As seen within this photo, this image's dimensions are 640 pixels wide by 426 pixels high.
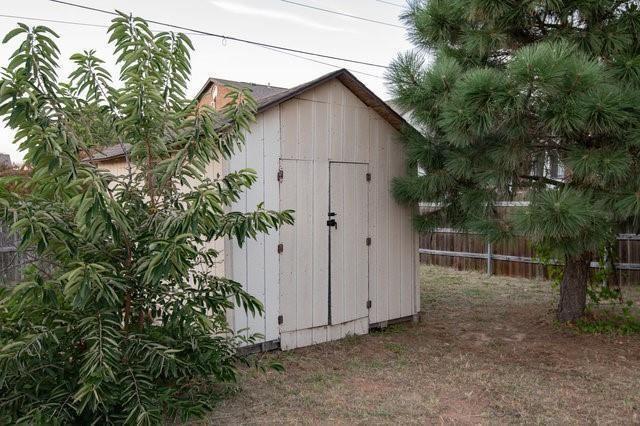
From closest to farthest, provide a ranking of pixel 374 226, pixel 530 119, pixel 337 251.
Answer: pixel 530 119, pixel 337 251, pixel 374 226

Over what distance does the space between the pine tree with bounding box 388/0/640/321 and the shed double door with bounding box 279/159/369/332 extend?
643mm

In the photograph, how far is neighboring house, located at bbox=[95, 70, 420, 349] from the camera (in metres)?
5.14

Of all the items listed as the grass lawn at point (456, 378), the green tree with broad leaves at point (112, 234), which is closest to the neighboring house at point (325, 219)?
the grass lawn at point (456, 378)

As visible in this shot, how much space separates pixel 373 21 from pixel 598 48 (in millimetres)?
8936

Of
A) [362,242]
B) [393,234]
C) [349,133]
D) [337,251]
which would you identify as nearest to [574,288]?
[393,234]

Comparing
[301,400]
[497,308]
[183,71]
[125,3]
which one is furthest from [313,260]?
[125,3]

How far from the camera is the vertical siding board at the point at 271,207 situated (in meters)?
5.18

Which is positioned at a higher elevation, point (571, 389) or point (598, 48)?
point (598, 48)

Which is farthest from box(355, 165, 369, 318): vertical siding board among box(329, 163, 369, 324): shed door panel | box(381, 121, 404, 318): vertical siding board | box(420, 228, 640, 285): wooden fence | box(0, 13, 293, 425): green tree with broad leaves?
box(420, 228, 640, 285): wooden fence

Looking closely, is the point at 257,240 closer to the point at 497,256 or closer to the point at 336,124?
the point at 336,124

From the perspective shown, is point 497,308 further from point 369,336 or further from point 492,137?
point 492,137

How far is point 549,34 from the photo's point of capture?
543 cm

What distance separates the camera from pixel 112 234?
305 centimetres

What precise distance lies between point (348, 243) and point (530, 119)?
215 centimetres
